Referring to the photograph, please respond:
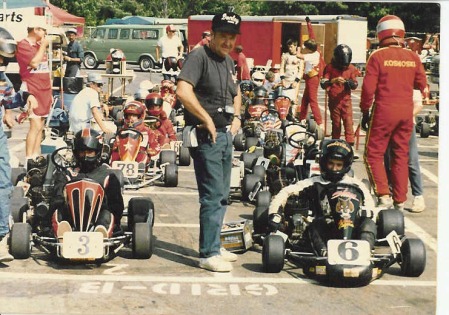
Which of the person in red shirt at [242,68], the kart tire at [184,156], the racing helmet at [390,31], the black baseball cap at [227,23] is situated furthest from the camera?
the person in red shirt at [242,68]

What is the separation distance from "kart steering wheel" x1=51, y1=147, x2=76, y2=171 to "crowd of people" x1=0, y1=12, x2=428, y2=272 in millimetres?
403

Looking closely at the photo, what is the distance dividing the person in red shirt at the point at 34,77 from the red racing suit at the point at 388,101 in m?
3.80

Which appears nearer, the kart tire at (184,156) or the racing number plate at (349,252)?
the racing number plate at (349,252)

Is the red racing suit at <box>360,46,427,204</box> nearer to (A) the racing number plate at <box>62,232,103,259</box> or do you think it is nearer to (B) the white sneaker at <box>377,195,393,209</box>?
(B) the white sneaker at <box>377,195,393,209</box>

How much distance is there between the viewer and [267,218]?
24.3 ft

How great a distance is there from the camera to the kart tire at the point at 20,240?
22.3ft

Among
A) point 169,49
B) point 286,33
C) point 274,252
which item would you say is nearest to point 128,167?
point 274,252

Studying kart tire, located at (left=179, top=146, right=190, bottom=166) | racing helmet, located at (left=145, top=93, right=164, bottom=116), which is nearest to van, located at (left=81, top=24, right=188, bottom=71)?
racing helmet, located at (left=145, top=93, right=164, bottom=116)

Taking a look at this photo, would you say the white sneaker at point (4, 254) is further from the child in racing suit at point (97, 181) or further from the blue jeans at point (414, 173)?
the blue jeans at point (414, 173)

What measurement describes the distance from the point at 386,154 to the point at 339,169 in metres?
2.19

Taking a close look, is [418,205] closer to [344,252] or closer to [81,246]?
[344,252]

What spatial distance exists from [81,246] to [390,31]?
3369 millimetres

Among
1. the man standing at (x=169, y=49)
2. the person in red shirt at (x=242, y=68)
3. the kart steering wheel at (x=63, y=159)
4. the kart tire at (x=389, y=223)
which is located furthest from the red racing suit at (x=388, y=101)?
the person in red shirt at (x=242, y=68)

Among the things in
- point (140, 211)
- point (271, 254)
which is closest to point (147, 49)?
point (140, 211)
